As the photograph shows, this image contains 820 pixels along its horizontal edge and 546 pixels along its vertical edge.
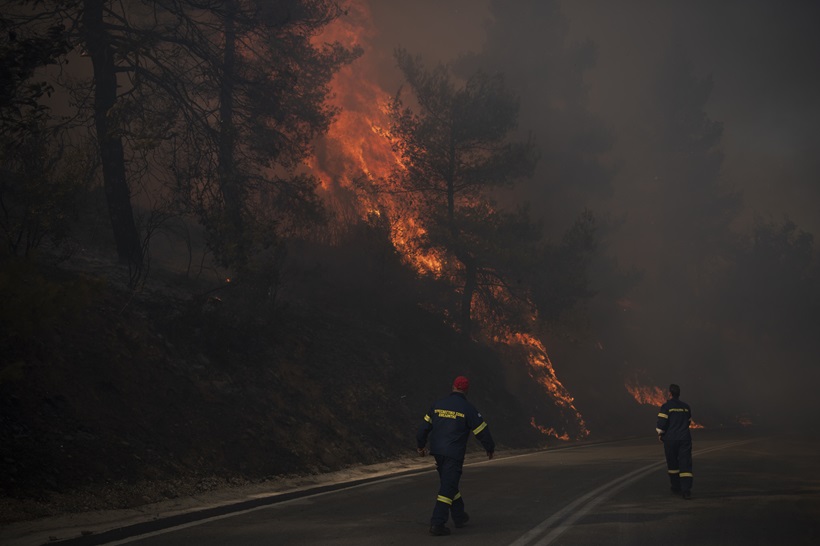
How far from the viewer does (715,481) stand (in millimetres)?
13734

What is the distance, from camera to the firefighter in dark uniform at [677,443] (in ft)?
37.6

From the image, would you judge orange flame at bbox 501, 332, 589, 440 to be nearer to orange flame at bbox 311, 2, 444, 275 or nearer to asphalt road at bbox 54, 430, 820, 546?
orange flame at bbox 311, 2, 444, 275

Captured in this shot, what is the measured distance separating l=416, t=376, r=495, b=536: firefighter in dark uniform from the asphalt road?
41 centimetres

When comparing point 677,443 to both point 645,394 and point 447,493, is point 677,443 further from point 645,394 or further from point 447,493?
point 645,394

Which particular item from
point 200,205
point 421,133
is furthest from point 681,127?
point 200,205

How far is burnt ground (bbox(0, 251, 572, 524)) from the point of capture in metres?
10.1

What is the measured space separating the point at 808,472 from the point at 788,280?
6073cm

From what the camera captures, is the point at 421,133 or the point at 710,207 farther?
the point at 710,207

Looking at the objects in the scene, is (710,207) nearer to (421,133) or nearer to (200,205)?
(421,133)

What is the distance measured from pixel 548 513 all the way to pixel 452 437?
2.04m

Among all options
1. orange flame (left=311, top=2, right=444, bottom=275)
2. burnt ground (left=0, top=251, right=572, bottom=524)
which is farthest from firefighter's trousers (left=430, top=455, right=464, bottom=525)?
orange flame (left=311, top=2, right=444, bottom=275)

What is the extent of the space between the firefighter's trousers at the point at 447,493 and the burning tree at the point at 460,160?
18285 mm

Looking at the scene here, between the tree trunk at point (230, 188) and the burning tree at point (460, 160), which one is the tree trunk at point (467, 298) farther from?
the tree trunk at point (230, 188)

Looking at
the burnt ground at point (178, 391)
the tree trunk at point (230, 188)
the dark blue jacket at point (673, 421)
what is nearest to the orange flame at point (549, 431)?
the burnt ground at point (178, 391)
